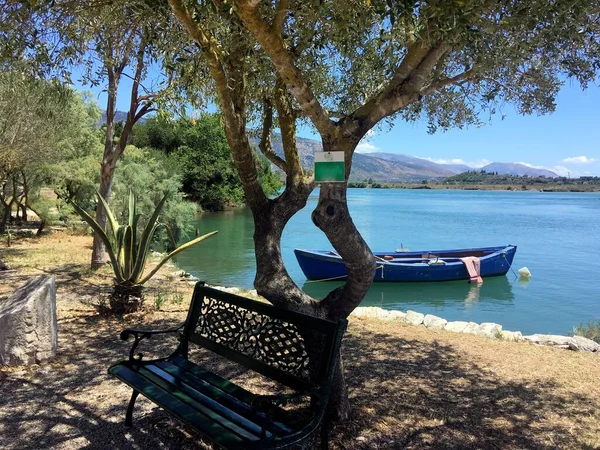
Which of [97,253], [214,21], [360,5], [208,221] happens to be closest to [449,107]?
[360,5]

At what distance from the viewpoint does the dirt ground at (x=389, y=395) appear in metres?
2.91

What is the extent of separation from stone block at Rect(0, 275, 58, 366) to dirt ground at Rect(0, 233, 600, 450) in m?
0.12

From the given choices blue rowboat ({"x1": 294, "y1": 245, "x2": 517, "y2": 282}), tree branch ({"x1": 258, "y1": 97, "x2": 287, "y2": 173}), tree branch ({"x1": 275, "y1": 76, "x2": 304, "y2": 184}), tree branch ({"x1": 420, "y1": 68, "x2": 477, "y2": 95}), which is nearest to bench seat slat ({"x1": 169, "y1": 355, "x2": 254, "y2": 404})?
tree branch ({"x1": 275, "y1": 76, "x2": 304, "y2": 184})

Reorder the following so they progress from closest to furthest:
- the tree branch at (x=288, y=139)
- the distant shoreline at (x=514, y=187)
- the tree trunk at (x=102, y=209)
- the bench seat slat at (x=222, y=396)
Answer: the bench seat slat at (x=222, y=396) → the tree branch at (x=288, y=139) → the tree trunk at (x=102, y=209) → the distant shoreline at (x=514, y=187)

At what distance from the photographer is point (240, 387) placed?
9.26ft

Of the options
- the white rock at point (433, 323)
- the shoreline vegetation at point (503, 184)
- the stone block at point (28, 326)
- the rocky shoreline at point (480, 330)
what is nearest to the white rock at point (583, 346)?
the rocky shoreline at point (480, 330)

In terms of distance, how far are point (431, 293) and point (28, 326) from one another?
514 inches

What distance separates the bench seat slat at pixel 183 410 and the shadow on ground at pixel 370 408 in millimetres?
350

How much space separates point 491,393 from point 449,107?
11.2ft

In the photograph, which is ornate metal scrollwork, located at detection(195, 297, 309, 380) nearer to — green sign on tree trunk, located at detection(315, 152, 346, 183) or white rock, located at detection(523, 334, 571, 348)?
green sign on tree trunk, located at detection(315, 152, 346, 183)

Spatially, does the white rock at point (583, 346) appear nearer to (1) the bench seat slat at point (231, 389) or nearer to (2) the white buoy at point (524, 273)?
(1) the bench seat slat at point (231, 389)

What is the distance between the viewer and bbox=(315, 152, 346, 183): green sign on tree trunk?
294 centimetres

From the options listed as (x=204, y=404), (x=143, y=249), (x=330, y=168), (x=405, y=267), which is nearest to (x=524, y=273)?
(x=405, y=267)

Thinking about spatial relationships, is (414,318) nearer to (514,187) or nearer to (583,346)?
(583,346)
